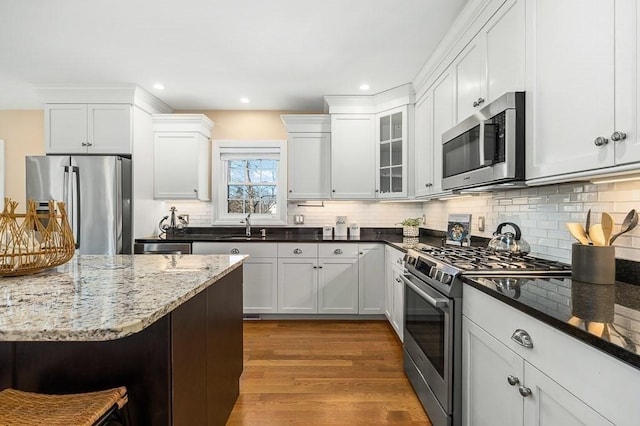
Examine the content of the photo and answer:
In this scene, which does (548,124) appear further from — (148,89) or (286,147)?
(148,89)

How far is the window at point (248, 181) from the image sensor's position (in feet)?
13.4

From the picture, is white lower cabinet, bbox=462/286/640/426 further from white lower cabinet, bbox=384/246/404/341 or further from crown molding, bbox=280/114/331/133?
crown molding, bbox=280/114/331/133

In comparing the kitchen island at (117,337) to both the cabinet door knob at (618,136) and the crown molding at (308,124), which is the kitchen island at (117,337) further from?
the crown molding at (308,124)

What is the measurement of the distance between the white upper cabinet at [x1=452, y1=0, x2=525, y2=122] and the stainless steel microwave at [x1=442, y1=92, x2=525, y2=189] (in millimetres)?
117

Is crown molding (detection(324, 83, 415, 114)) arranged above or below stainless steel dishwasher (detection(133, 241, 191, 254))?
above

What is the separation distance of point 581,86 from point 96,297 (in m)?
1.88

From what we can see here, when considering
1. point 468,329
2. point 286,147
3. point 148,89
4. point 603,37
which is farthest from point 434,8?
point 148,89

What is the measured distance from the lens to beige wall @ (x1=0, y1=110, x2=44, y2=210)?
4250 mm

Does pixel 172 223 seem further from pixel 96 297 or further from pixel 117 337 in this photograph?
pixel 117 337

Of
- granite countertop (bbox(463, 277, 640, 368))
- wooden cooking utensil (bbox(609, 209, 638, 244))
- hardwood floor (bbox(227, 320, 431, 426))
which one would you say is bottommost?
hardwood floor (bbox(227, 320, 431, 426))

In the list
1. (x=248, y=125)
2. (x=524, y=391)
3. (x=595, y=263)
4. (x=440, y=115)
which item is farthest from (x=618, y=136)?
(x=248, y=125)

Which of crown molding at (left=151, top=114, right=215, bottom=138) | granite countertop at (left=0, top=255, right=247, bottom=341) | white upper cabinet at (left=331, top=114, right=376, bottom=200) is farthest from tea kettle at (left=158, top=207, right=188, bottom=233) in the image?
granite countertop at (left=0, top=255, right=247, bottom=341)

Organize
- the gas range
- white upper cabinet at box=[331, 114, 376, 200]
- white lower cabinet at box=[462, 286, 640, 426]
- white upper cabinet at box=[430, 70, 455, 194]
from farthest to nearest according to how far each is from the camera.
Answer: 1. white upper cabinet at box=[331, 114, 376, 200]
2. white upper cabinet at box=[430, 70, 455, 194]
3. the gas range
4. white lower cabinet at box=[462, 286, 640, 426]

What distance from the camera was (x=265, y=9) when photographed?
2.13 metres
